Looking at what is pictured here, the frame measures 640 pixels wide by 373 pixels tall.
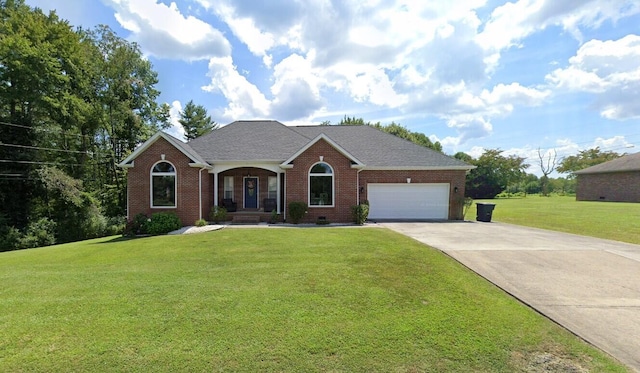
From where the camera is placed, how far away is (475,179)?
2050 inches

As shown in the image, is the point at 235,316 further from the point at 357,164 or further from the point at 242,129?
the point at 242,129

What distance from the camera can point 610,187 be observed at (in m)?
35.8

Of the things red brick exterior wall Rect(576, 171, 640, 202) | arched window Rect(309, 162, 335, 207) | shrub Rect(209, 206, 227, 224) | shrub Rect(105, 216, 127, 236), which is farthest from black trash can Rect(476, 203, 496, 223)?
red brick exterior wall Rect(576, 171, 640, 202)

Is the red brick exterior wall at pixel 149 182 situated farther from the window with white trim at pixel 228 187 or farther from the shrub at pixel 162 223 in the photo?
the window with white trim at pixel 228 187

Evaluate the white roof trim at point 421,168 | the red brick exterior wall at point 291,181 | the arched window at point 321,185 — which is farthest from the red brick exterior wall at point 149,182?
the white roof trim at point 421,168

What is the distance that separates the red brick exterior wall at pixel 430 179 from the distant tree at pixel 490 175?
38056mm

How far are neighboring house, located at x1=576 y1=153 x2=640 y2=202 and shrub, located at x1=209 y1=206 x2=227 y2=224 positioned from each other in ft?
147

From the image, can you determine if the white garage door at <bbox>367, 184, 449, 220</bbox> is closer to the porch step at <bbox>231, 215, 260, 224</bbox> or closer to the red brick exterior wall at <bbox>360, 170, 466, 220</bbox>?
the red brick exterior wall at <bbox>360, 170, 466, 220</bbox>

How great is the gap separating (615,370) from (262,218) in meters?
14.5

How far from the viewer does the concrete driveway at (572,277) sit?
4.13m

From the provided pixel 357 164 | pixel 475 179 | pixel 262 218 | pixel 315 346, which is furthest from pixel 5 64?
pixel 475 179

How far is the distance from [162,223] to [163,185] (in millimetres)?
2427

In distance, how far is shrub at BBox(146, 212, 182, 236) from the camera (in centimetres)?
1287

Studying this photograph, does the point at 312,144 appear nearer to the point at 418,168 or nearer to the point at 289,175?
the point at 289,175
